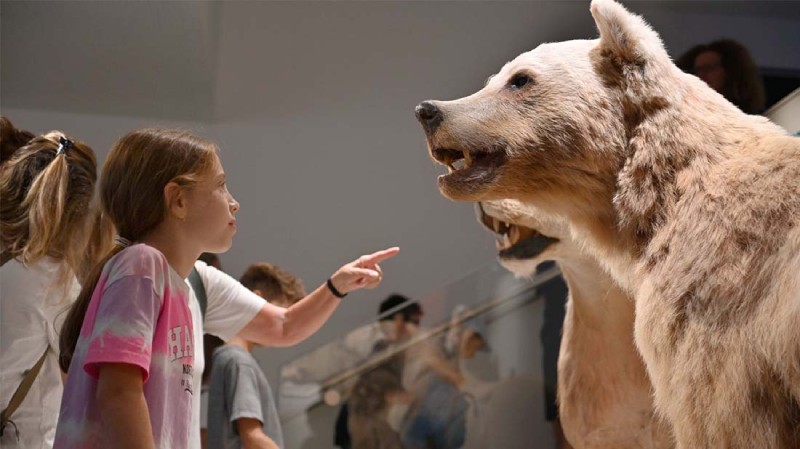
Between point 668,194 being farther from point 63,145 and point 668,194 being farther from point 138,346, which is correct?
point 63,145

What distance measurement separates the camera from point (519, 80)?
4.92 feet

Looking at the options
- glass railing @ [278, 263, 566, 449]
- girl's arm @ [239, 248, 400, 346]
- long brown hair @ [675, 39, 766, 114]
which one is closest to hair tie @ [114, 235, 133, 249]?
girl's arm @ [239, 248, 400, 346]

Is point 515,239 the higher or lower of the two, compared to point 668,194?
lower

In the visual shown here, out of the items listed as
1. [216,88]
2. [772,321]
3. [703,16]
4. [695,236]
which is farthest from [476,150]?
[703,16]

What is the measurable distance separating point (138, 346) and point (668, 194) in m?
0.86

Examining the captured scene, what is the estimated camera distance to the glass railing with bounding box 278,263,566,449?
3.06 meters

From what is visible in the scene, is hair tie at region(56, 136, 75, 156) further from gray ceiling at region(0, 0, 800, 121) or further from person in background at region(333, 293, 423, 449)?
person in background at region(333, 293, 423, 449)

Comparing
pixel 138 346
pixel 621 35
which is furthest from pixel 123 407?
pixel 621 35

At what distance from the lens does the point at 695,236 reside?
125 centimetres

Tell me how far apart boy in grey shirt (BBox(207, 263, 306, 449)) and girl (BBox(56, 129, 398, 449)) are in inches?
27.8

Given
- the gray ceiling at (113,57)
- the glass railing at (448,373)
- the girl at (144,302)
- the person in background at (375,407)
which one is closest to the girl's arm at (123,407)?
the girl at (144,302)

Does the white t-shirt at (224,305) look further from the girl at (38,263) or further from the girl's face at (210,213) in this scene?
the girl's face at (210,213)

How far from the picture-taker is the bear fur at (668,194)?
113cm

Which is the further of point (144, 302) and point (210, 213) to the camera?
point (210, 213)
